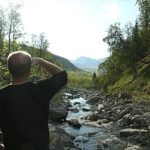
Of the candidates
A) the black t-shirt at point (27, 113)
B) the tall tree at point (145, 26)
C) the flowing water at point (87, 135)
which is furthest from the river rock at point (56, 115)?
the tall tree at point (145, 26)

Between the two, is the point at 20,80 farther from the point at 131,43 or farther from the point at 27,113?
the point at 131,43

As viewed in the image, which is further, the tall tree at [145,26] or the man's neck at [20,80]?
the tall tree at [145,26]

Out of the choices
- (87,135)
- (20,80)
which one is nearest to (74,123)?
(87,135)

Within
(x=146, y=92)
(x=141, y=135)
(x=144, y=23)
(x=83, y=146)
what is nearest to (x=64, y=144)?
(x=83, y=146)

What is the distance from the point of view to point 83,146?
20.6m

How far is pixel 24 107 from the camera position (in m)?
4.60

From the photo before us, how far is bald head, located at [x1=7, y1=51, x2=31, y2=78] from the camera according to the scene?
15.2ft

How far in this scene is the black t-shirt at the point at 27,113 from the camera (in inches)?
180

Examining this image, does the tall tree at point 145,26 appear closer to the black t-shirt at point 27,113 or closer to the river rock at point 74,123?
the river rock at point 74,123

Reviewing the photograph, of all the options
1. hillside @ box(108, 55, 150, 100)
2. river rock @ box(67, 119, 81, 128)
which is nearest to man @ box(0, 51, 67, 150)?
river rock @ box(67, 119, 81, 128)

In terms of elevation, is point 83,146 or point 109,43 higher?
point 109,43

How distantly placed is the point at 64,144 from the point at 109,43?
195 ft

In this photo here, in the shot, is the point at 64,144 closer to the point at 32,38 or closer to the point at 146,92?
the point at 146,92

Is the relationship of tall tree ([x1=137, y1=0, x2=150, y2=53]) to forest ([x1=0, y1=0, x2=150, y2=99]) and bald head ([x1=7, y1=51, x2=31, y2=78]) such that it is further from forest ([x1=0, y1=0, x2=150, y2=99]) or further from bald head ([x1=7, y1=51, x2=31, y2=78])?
bald head ([x1=7, y1=51, x2=31, y2=78])
